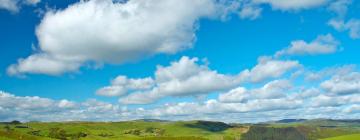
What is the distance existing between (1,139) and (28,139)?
64.7 meters

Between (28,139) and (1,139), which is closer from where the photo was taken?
(1,139)

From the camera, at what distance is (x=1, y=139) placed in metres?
132

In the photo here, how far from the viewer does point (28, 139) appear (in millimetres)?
194000
